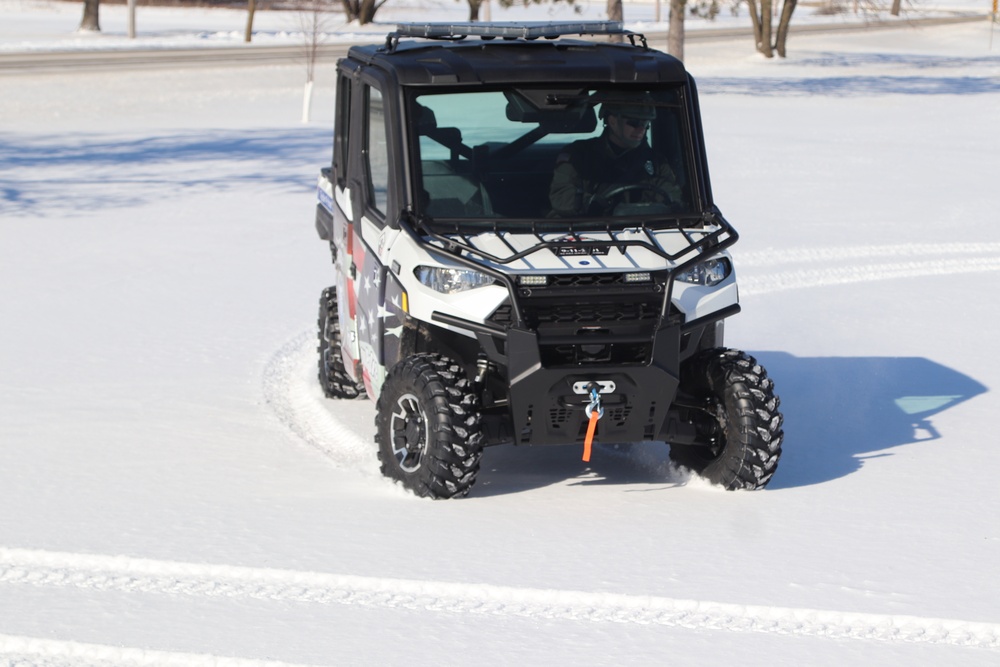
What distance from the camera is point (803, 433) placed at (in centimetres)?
756

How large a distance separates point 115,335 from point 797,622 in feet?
20.3

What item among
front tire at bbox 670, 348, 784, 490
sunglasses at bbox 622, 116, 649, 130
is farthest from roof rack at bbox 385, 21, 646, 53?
front tire at bbox 670, 348, 784, 490

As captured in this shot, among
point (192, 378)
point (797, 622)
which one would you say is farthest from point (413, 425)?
point (192, 378)

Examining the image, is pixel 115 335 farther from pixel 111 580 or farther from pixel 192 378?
pixel 111 580

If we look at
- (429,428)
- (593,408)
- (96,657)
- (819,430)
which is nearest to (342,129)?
(429,428)

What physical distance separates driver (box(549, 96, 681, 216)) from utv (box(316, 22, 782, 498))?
0.01 m

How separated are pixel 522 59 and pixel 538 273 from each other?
1.19m

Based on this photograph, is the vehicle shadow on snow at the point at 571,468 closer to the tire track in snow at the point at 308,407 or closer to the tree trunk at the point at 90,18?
the tire track in snow at the point at 308,407

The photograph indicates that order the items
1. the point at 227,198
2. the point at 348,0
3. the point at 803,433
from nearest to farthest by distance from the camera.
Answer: the point at 803,433 → the point at 227,198 → the point at 348,0

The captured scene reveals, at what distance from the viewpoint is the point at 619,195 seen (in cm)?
649

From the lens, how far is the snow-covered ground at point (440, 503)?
484cm

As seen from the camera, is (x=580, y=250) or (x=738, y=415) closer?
(x=580, y=250)

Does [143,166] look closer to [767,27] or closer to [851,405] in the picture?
[851,405]

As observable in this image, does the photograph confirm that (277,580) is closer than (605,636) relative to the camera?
No
